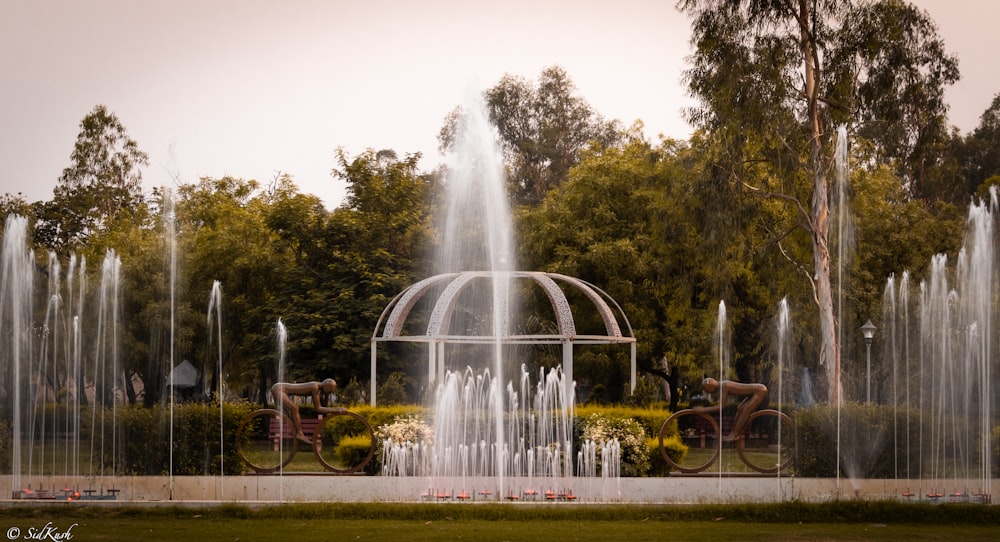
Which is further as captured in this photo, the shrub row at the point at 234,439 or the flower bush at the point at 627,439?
the flower bush at the point at 627,439

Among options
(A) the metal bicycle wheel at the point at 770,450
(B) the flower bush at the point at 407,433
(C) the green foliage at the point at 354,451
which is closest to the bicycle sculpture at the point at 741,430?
(A) the metal bicycle wheel at the point at 770,450

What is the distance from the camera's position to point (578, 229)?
3606 cm

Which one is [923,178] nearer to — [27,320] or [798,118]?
[798,118]

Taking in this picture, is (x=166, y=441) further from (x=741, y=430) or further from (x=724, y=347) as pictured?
(x=724, y=347)

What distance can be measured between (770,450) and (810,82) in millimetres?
9027

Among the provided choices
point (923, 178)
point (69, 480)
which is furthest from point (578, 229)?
point (69, 480)

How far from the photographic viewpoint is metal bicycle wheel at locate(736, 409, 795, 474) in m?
19.0

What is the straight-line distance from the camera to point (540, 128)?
57312mm

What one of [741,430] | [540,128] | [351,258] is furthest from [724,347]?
[540,128]

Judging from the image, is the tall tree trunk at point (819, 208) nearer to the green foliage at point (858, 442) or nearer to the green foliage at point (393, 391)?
the green foliage at point (858, 442)

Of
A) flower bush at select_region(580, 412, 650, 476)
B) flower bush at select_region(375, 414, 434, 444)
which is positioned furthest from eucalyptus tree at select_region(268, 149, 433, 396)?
flower bush at select_region(580, 412, 650, 476)

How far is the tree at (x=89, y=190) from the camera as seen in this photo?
2069 inches

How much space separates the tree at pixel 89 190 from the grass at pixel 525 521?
38.8m

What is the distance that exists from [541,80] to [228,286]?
23427mm
